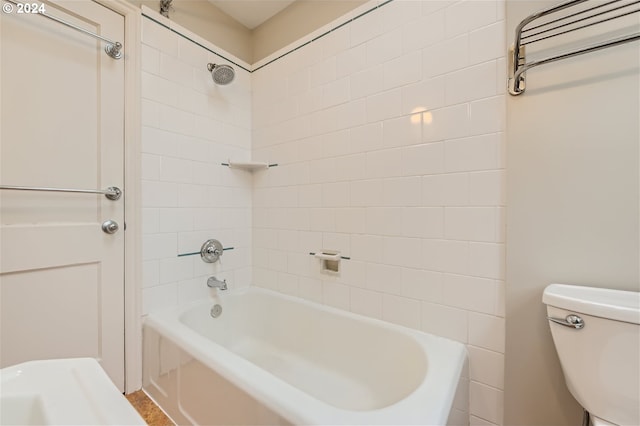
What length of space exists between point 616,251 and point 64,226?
A: 2141 millimetres

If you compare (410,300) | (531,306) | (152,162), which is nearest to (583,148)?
(531,306)

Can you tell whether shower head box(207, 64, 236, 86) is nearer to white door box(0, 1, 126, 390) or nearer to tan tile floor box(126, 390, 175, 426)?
white door box(0, 1, 126, 390)

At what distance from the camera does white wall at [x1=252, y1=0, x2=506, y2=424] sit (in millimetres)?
1148

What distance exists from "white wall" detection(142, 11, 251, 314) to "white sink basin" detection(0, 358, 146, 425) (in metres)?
1.07

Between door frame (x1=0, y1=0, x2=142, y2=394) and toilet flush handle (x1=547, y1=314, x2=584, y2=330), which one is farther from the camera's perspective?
door frame (x1=0, y1=0, x2=142, y2=394)

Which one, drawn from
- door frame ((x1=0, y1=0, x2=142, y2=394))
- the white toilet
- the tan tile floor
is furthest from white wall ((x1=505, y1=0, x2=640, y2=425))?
door frame ((x1=0, y1=0, x2=142, y2=394))

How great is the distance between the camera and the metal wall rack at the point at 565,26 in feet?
2.83

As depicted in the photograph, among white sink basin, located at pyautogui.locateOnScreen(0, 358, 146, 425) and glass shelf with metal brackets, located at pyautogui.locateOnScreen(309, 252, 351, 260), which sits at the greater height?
glass shelf with metal brackets, located at pyautogui.locateOnScreen(309, 252, 351, 260)

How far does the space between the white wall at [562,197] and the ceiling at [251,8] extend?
1423 millimetres

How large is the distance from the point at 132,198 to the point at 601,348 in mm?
1961

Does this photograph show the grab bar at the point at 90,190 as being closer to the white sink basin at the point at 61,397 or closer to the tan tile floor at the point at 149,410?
the white sink basin at the point at 61,397

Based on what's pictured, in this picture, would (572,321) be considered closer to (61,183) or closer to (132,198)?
(132,198)

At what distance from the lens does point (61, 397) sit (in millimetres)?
492

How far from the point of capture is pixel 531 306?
1.05 meters
